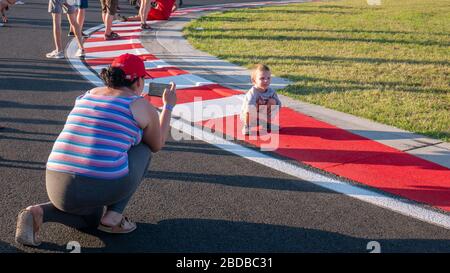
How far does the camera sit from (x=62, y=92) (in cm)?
793

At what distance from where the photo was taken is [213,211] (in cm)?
459

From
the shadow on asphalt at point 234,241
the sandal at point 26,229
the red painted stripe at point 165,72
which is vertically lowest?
the shadow on asphalt at point 234,241

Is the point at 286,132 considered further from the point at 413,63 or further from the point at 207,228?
the point at 413,63

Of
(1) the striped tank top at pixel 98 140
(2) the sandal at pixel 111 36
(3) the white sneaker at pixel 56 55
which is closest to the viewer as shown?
(1) the striped tank top at pixel 98 140

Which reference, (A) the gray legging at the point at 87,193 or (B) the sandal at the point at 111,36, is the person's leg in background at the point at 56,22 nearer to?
(B) the sandal at the point at 111,36

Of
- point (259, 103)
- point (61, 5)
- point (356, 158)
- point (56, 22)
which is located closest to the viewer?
point (356, 158)

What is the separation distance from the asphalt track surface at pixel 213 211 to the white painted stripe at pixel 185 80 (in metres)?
2.37

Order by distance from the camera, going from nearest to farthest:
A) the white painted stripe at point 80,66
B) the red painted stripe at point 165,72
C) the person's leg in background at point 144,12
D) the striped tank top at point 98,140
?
1. the striped tank top at point 98,140
2. the white painted stripe at point 80,66
3. the red painted stripe at point 165,72
4. the person's leg in background at point 144,12

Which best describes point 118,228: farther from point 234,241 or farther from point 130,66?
point 130,66

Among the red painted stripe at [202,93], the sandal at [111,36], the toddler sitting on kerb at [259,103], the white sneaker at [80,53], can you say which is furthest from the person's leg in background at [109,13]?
the toddler sitting on kerb at [259,103]

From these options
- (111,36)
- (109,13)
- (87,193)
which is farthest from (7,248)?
(111,36)

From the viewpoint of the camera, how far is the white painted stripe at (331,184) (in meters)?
4.57

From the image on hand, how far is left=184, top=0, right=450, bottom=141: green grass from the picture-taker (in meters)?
7.38

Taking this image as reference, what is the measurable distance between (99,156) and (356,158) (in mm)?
2897
